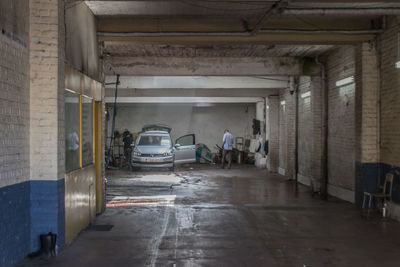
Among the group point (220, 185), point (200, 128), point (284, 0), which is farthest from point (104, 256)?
point (200, 128)

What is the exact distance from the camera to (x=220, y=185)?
15234 mm

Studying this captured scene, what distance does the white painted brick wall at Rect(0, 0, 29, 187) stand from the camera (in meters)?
5.54

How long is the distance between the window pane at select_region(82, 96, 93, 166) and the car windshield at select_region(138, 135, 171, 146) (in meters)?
11.3

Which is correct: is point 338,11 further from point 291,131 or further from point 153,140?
point 153,140

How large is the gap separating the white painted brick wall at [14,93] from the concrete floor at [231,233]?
4.46 feet

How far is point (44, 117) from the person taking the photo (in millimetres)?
6469

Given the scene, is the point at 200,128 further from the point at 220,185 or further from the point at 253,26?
the point at 253,26

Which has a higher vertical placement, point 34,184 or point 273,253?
point 34,184

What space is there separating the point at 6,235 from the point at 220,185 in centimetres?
1012

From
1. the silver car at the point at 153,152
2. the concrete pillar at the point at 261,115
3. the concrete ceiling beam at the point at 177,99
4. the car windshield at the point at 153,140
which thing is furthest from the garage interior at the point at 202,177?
the concrete ceiling beam at the point at 177,99

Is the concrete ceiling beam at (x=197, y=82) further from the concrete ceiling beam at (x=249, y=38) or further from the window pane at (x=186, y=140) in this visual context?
the window pane at (x=186, y=140)

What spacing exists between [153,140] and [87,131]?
470 inches

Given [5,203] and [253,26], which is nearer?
[5,203]

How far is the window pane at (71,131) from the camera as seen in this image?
7.25 metres
